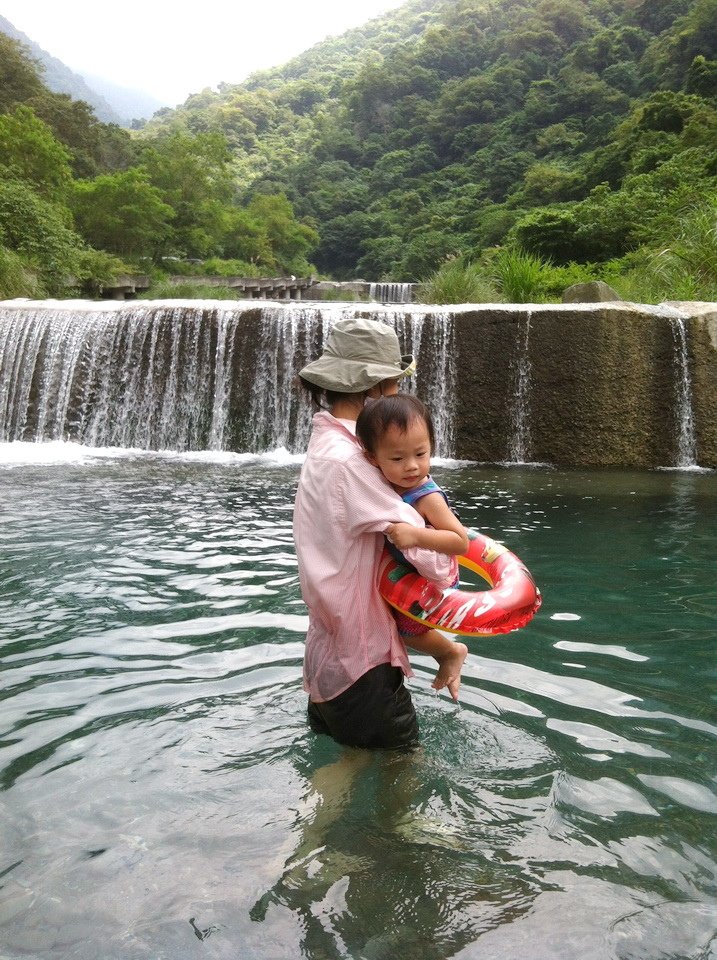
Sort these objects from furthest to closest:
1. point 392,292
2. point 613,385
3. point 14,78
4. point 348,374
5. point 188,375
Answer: point 14,78 < point 392,292 < point 188,375 < point 613,385 < point 348,374

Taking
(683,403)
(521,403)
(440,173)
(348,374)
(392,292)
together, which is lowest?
(521,403)

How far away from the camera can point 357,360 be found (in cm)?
269

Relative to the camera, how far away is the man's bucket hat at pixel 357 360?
2.64 meters

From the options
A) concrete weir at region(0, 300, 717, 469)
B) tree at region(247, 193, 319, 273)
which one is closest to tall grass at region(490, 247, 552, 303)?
concrete weir at region(0, 300, 717, 469)

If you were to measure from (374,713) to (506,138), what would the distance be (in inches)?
2601

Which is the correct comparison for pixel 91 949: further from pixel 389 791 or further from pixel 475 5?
pixel 475 5

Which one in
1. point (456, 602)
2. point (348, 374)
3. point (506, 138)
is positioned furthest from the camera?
point (506, 138)

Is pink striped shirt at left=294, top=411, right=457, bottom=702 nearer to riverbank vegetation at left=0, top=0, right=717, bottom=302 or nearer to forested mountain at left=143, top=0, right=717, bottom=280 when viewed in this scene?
riverbank vegetation at left=0, top=0, right=717, bottom=302

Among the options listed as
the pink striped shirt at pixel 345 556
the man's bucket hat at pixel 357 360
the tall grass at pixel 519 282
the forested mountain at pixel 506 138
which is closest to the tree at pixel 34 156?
the forested mountain at pixel 506 138

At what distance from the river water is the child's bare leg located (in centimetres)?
28

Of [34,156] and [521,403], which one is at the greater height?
[34,156]

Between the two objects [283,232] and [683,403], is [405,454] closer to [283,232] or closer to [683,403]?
[683,403]

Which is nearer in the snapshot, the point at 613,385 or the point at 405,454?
the point at 405,454

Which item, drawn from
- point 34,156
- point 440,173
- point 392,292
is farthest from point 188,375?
point 440,173
